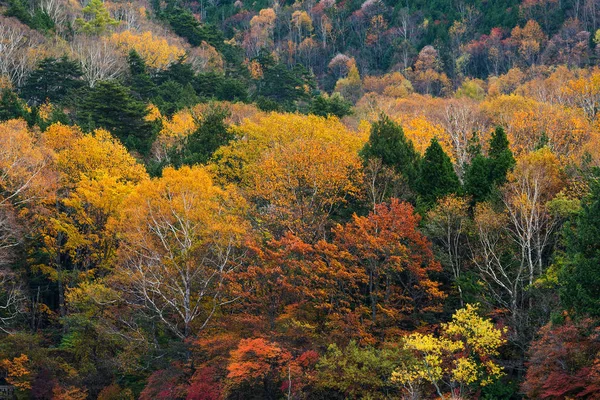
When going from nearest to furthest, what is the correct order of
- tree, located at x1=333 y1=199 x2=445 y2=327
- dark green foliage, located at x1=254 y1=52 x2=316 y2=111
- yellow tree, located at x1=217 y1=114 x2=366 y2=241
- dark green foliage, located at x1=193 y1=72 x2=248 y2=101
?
tree, located at x1=333 y1=199 x2=445 y2=327, yellow tree, located at x1=217 y1=114 x2=366 y2=241, dark green foliage, located at x1=193 y1=72 x2=248 y2=101, dark green foliage, located at x1=254 y1=52 x2=316 y2=111

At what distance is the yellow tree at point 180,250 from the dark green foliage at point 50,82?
3164 cm

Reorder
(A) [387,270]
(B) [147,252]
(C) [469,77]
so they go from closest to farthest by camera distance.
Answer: (A) [387,270], (B) [147,252], (C) [469,77]

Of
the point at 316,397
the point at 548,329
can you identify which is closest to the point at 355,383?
the point at 316,397

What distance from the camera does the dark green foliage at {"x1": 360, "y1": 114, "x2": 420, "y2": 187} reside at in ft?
122

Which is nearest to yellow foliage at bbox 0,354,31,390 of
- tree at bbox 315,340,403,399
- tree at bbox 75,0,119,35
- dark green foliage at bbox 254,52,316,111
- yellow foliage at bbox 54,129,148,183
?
yellow foliage at bbox 54,129,148,183

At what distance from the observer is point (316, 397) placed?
28.5 m

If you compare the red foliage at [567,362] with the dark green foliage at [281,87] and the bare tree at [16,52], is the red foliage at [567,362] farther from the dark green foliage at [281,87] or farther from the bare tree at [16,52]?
the bare tree at [16,52]

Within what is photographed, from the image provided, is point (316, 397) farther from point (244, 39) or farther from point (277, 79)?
point (244, 39)

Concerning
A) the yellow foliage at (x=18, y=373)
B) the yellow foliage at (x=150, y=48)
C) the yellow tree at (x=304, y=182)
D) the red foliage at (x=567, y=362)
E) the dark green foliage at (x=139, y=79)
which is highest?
the yellow foliage at (x=150, y=48)

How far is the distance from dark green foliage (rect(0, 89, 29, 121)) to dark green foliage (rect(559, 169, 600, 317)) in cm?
4016

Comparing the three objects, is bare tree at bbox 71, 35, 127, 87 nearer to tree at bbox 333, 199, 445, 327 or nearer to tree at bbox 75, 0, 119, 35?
tree at bbox 75, 0, 119, 35

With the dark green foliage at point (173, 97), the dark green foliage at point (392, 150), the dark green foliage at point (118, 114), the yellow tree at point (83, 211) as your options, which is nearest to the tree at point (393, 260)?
the dark green foliage at point (392, 150)

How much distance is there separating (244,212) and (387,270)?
8.46m

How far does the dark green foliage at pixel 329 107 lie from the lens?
5541 centimetres
